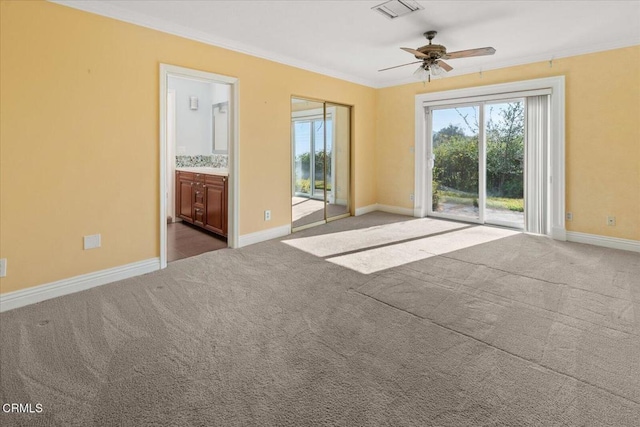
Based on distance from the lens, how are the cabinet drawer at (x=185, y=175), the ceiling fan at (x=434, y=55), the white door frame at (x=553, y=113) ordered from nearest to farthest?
the ceiling fan at (x=434, y=55) → the white door frame at (x=553, y=113) → the cabinet drawer at (x=185, y=175)

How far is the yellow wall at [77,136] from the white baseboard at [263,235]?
3.88 feet

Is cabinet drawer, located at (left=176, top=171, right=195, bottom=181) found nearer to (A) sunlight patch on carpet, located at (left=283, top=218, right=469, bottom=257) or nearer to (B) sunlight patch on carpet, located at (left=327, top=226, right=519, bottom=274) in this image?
(A) sunlight patch on carpet, located at (left=283, top=218, right=469, bottom=257)

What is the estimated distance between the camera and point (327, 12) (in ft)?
11.1

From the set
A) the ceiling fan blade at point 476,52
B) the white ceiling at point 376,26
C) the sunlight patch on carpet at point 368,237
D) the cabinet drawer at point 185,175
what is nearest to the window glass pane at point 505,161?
the sunlight patch on carpet at point 368,237

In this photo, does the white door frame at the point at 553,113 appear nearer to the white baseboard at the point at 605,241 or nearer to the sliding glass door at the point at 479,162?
the white baseboard at the point at 605,241

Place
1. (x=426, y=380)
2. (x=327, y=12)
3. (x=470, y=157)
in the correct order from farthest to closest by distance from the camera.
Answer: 1. (x=470, y=157)
2. (x=327, y=12)
3. (x=426, y=380)

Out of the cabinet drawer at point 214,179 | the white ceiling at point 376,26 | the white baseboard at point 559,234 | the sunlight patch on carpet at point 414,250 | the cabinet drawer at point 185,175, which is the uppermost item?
the white ceiling at point 376,26

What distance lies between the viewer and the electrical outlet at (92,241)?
3.16 m

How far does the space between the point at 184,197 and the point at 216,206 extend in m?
1.24

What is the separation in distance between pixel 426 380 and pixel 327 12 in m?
3.30

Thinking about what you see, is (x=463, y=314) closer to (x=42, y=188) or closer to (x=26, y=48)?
(x=42, y=188)

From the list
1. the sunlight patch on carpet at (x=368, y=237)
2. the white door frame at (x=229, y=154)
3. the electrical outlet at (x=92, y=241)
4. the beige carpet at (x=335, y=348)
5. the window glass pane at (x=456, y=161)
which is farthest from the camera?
the window glass pane at (x=456, y=161)

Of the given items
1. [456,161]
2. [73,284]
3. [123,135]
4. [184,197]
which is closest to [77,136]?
[123,135]

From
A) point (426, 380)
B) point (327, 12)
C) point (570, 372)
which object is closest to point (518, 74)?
point (327, 12)
